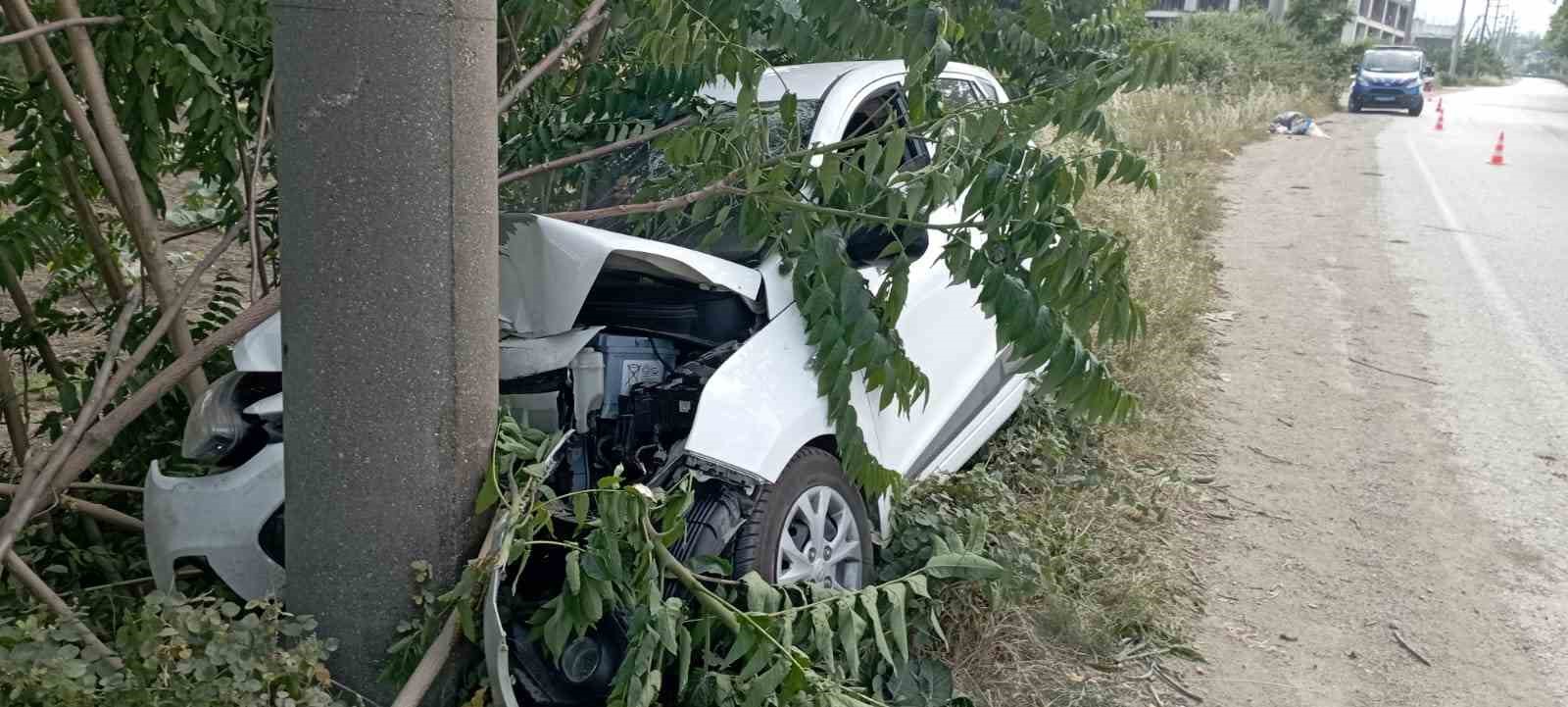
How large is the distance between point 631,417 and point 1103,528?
2.16 m

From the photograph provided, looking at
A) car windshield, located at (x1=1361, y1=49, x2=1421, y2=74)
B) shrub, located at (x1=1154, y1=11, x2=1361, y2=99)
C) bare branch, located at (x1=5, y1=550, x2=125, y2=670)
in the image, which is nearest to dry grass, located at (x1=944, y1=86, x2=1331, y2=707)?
bare branch, located at (x1=5, y1=550, x2=125, y2=670)

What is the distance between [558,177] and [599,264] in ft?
4.34

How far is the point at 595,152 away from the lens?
4320 mm

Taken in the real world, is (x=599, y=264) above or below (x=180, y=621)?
above

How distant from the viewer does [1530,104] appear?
47.2 m

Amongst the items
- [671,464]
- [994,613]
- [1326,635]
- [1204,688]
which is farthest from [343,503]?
[1326,635]

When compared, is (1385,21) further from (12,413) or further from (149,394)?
(149,394)

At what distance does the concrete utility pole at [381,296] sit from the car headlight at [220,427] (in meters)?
0.81

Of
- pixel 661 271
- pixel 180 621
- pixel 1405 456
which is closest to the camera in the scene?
pixel 180 621

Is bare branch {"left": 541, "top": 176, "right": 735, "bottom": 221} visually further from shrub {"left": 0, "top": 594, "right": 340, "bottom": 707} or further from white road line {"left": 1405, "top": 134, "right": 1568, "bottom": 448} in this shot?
white road line {"left": 1405, "top": 134, "right": 1568, "bottom": 448}

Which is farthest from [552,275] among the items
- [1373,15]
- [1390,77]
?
[1373,15]

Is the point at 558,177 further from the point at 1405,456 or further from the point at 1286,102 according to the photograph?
the point at 1286,102

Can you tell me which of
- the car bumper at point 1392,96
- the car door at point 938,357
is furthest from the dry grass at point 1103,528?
the car bumper at point 1392,96

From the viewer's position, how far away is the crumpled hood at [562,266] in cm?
355
